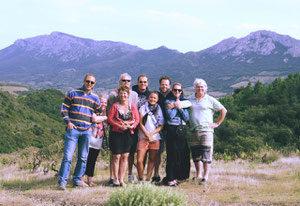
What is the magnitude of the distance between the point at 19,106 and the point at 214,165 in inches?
1583

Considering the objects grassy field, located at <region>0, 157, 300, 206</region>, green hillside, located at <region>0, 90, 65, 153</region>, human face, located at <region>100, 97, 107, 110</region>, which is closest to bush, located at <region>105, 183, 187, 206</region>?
grassy field, located at <region>0, 157, 300, 206</region>

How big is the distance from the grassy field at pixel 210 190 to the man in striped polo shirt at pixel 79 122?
43cm

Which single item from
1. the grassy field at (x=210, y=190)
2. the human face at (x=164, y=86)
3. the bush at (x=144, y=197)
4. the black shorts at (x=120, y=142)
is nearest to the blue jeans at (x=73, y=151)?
the grassy field at (x=210, y=190)

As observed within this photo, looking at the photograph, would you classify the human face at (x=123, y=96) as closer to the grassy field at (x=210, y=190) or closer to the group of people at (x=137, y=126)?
the group of people at (x=137, y=126)

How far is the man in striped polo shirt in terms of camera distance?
18.7ft

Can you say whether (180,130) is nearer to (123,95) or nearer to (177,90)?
(177,90)

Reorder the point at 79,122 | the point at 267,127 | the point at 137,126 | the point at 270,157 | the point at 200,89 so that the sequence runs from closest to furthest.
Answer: the point at 79,122, the point at 137,126, the point at 200,89, the point at 270,157, the point at 267,127

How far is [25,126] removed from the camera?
37.5 metres

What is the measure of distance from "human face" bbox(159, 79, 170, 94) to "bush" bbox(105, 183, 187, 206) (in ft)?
8.03

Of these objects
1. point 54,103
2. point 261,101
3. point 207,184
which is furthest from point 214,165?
point 54,103

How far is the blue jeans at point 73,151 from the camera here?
570 centimetres

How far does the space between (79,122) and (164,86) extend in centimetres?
172

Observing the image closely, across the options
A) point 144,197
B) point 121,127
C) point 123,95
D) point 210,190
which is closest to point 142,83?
point 123,95

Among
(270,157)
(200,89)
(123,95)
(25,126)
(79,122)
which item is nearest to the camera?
(79,122)
